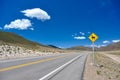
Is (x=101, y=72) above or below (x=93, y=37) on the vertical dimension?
below

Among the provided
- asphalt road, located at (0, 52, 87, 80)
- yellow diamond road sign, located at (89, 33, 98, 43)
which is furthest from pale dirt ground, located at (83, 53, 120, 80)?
yellow diamond road sign, located at (89, 33, 98, 43)

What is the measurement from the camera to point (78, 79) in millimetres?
11656

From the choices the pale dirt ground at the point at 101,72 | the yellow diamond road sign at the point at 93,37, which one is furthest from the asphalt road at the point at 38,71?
the yellow diamond road sign at the point at 93,37

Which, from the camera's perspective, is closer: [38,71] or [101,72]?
[38,71]

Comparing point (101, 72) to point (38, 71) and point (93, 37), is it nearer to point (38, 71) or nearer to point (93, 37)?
point (38, 71)

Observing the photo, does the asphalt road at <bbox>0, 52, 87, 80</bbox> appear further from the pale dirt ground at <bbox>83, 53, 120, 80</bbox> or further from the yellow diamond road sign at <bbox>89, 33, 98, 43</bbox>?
the yellow diamond road sign at <bbox>89, 33, 98, 43</bbox>

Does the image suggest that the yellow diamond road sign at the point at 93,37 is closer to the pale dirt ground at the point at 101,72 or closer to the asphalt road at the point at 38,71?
the pale dirt ground at the point at 101,72

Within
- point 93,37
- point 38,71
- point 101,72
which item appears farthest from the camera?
point 93,37

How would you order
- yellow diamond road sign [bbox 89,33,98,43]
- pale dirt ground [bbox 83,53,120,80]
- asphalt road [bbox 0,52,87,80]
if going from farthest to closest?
yellow diamond road sign [bbox 89,33,98,43] < pale dirt ground [bbox 83,53,120,80] < asphalt road [bbox 0,52,87,80]

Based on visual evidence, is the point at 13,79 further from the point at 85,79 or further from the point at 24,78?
the point at 85,79

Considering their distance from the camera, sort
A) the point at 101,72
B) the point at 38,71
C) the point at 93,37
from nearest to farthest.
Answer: the point at 38,71, the point at 101,72, the point at 93,37

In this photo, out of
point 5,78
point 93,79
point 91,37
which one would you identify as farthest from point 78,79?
point 91,37

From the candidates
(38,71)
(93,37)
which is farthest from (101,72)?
(93,37)

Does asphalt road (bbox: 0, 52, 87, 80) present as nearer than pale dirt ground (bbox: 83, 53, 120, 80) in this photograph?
Yes
